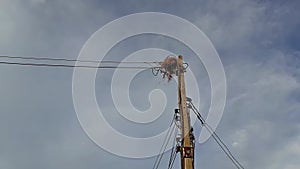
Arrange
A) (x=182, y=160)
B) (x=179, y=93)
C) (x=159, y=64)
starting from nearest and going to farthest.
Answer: (x=182, y=160)
(x=179, y=93)
(x=159, y=64)

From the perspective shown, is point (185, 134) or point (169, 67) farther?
point (169, 67)

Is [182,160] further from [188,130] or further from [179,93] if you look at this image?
[179,93]

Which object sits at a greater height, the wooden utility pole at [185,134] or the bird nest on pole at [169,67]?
the bird nest on pole at [169,67]

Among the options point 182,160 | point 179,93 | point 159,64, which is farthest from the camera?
point 159,64

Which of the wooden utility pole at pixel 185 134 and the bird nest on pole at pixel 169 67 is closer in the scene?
the wooden utility pole at pixel 185 134

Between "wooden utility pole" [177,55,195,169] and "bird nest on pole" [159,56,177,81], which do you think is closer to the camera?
"wooden utility pole" [177,55,195,169]

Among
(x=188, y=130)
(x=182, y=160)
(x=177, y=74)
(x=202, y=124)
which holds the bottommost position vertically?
(x=182, y=160)

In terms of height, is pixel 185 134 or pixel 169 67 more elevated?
pixel 169 67

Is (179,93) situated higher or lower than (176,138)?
higher

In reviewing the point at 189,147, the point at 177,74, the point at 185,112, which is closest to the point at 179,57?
the point at 177,74

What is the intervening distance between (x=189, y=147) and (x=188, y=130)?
2.89ft

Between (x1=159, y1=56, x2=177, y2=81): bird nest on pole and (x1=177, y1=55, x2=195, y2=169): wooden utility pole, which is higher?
(x1=159, y1=56, x2=177, y2=81): bird nest on pole

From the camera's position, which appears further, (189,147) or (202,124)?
(202,124)

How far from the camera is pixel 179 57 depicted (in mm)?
23797
